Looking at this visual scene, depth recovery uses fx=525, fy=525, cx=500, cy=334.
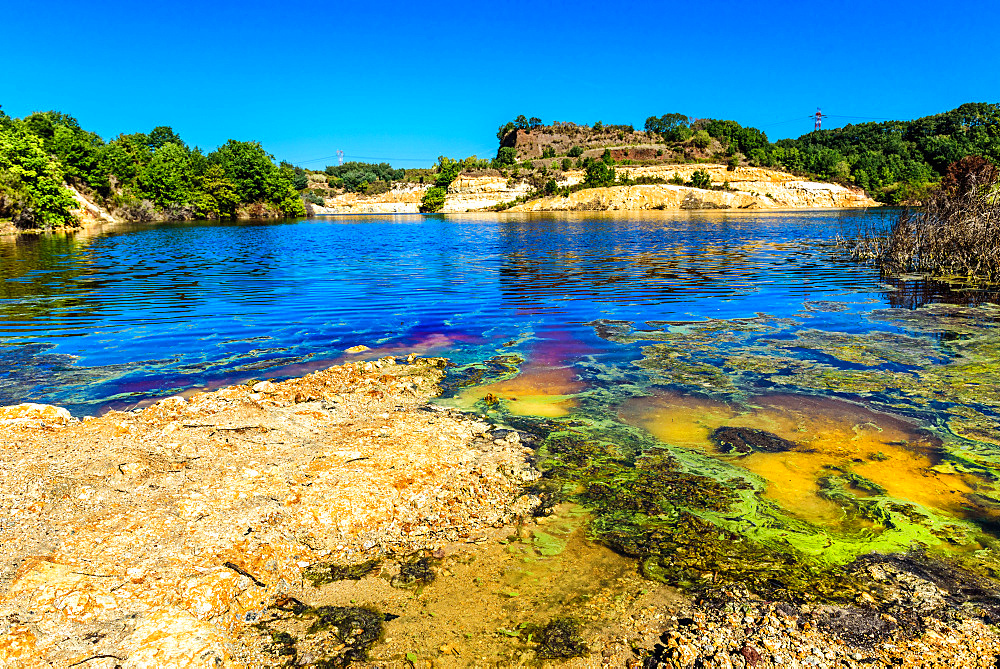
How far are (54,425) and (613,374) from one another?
24.9ft

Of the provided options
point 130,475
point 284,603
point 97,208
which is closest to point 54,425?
point 130,475

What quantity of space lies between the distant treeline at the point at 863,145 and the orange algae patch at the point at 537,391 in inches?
4998

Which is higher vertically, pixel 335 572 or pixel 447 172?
pixel 447 172

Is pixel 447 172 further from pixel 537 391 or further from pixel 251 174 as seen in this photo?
pixel 537 391

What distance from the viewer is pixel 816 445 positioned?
6.15 meters

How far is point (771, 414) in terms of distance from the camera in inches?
278

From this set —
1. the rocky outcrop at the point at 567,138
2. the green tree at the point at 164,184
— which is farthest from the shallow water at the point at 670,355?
the rocky outcrop at the point at 567,138

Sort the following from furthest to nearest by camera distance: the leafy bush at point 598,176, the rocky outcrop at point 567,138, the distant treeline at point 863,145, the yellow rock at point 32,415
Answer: the rocky outcrop at point 567,138 → the distant treeline at point 863,145 → the leafy bush at point 598,176 → the yellow rock at point 32,415

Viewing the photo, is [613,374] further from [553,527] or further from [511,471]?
[553,527]

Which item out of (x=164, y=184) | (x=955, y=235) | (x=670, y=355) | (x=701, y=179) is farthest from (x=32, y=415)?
(x=701, y=179)

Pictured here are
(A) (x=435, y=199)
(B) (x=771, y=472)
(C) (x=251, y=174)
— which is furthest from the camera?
(A) (x=435, y=199)

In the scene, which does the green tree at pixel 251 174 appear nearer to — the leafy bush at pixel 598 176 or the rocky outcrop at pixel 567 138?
the leafy bush at pixel 598 176

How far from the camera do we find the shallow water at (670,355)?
527 centimetres

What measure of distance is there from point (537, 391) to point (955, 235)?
18954mm
